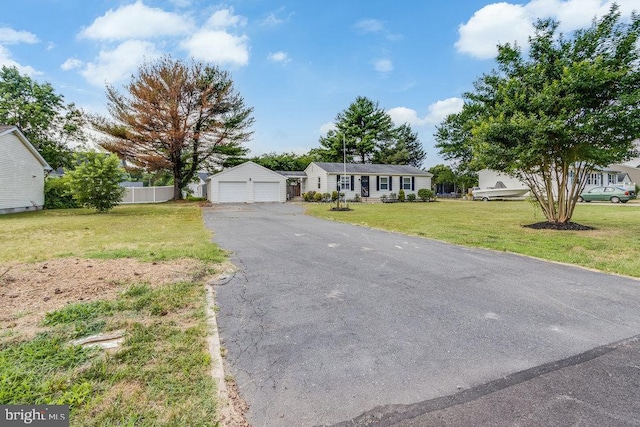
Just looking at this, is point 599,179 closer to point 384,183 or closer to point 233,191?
point 384,183

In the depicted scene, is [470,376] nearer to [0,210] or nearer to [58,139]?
[0,210]

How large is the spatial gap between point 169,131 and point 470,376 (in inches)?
1111

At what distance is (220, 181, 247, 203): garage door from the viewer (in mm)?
26922

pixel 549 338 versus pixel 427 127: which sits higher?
pixel 427 127

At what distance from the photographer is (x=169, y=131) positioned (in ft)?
84.8

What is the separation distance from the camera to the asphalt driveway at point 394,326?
2.24 metres

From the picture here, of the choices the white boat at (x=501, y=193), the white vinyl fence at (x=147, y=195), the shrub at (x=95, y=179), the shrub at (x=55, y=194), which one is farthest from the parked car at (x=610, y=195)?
the shrub at (x=55, y=194)

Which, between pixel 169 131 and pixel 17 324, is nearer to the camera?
pixel 17 324

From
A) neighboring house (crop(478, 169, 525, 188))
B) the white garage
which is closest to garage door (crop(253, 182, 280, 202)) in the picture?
the white garage

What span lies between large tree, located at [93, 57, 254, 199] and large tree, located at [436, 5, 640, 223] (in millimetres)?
23466

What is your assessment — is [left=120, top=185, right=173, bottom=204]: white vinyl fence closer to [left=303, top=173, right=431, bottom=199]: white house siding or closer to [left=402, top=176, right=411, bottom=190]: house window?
[left=303, top=173, right=431, bottom=199]: white house siding

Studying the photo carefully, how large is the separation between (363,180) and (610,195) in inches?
775

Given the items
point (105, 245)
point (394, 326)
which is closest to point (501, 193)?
point (394, 326)

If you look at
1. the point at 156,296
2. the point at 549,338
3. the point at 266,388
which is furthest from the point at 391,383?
the point at 156,296
